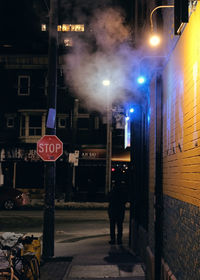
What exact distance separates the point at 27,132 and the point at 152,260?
2641cm

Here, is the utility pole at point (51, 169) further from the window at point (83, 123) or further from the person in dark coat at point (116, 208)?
the window at point (83, 123)

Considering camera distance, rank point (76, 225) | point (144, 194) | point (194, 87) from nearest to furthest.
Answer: point (194, 87) → point (144, 194) → point (76, 225)

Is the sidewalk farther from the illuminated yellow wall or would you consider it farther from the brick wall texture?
the illuminated yellow wall

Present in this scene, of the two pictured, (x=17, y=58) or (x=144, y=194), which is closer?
(x=144, y=194)

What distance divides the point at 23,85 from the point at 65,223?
18683 mm

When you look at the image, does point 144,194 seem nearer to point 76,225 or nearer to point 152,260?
point 152,260

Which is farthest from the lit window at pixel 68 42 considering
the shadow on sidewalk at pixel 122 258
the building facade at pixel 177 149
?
the building facade at pixel 177 149

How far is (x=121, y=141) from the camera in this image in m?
33.2

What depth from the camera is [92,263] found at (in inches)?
384

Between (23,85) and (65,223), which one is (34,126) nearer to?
(23,85)

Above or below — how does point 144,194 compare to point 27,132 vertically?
below

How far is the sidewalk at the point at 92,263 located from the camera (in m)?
8.57

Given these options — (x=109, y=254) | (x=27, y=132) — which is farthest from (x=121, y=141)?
(x=109, y=254)

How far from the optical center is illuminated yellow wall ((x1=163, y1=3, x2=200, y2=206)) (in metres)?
4.52
